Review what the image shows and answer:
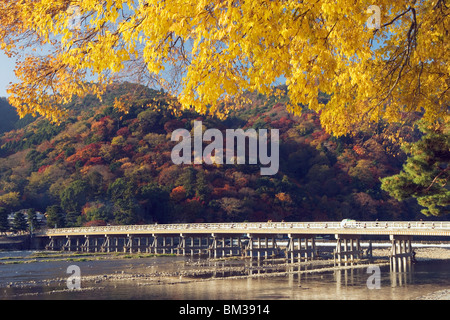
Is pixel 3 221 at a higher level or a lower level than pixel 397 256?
higher

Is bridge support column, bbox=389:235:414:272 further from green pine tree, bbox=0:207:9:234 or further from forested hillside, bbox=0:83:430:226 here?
green pine tree, bbox=0:207:9:234

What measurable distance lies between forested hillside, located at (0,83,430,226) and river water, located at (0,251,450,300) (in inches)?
816

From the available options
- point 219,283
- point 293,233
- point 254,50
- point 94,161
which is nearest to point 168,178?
point 94,161

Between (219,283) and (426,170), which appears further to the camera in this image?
(219,283)

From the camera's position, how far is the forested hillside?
53.3m

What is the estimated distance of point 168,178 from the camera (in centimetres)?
5506

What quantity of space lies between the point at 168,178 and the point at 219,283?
106 feet

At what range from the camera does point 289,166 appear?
62719 mm

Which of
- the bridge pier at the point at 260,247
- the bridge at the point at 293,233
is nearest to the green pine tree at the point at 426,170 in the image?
the bridge at the point at 293,233

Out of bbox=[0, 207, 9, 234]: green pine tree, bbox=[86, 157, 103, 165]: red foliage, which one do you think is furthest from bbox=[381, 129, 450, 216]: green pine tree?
bbox=[0, 207, 9, 234]: green pine tree

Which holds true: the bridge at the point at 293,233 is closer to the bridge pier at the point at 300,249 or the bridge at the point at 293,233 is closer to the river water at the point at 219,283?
the bridge pier at the point at 300,249

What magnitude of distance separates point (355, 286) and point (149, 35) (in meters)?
19.0

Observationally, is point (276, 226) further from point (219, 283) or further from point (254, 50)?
point (254, 50)

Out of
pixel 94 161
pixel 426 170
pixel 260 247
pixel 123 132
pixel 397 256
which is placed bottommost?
pixel 260 247
